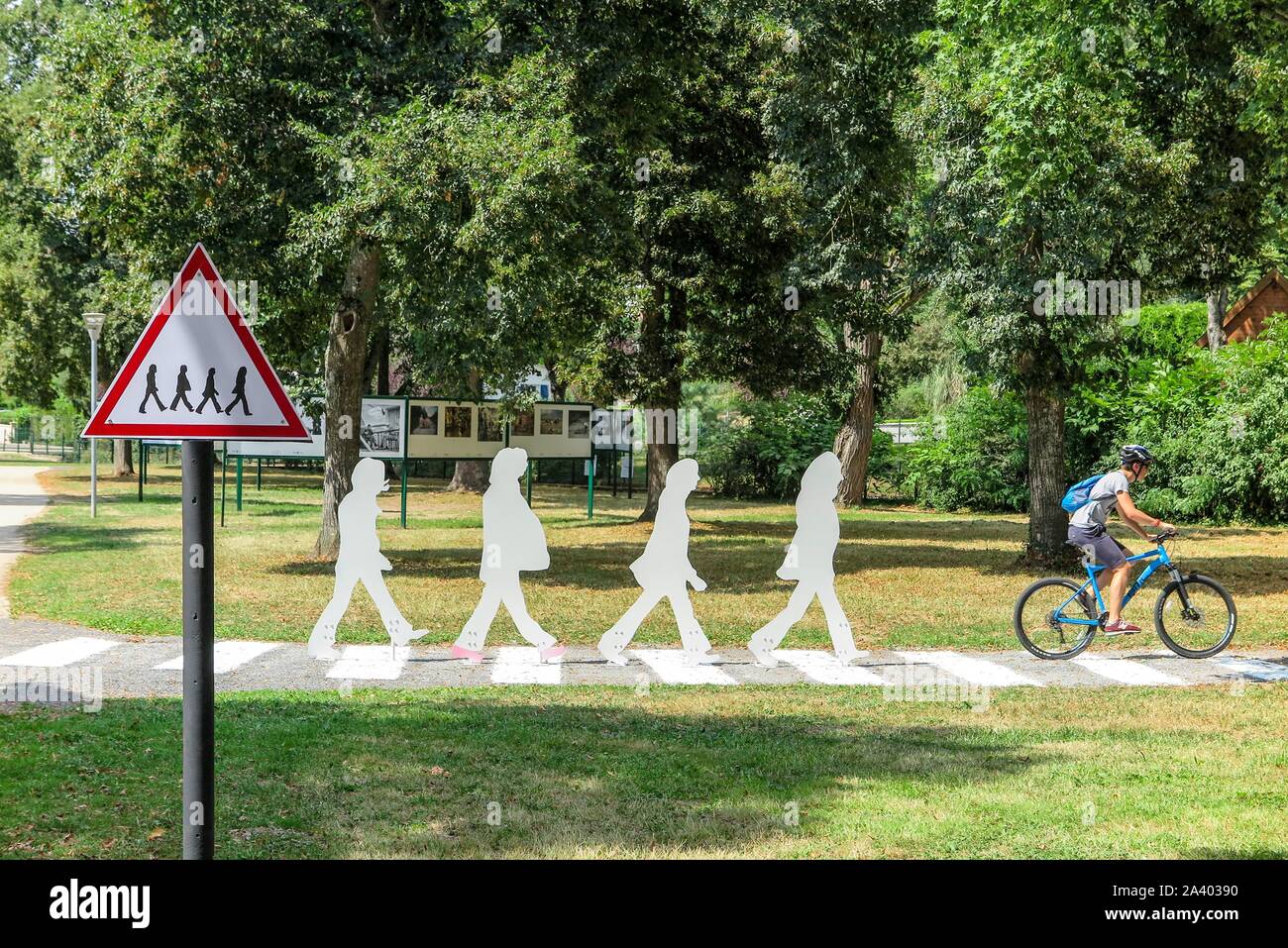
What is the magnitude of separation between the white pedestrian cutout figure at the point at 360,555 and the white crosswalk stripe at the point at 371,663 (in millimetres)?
206

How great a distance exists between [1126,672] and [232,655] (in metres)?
7.94

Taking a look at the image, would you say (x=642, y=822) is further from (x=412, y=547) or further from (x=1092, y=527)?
(x=412, y=547)

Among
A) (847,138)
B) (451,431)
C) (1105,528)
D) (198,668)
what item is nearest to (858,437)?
(451,431)

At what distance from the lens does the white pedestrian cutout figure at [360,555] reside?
35.9 feet

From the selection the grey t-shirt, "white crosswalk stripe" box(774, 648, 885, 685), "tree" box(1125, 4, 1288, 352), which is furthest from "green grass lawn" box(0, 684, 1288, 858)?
"tree" box(1125, 4, 1288, 352)

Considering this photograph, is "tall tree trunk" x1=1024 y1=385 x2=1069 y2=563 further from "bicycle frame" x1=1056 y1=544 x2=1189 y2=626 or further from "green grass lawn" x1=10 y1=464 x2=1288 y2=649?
"bicycle frame" x1=1056 y1=544 x2=1189 y2=626

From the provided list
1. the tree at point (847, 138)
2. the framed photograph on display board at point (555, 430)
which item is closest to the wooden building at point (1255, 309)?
the tree at point (847, 138)

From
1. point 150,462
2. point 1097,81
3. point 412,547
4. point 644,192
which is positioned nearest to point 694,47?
point 644,192

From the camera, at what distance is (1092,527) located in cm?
1147

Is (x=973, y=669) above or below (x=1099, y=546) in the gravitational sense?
below

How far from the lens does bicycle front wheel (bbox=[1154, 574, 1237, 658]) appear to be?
11.6 metres

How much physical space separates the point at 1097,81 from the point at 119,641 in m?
13.2

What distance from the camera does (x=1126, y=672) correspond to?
36.7 ft

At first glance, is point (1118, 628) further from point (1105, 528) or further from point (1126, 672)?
point (1105, 528)
